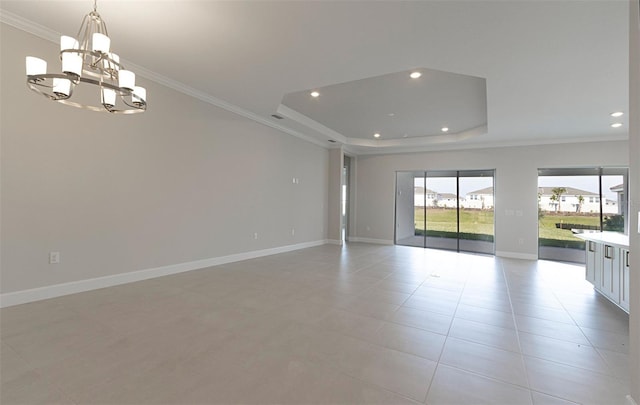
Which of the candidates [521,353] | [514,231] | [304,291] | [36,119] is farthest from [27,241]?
[514,231]

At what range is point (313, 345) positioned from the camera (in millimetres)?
2402

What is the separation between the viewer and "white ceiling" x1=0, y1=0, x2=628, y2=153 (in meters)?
2.60

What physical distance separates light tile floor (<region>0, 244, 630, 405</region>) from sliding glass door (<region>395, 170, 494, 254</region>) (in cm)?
369

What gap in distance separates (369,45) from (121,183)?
12.3 ft

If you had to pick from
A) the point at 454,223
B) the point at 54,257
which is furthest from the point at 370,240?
the point at 54,257

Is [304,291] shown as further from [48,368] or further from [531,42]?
[531,42]

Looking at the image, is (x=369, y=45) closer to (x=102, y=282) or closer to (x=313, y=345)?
(x=313, y=345)

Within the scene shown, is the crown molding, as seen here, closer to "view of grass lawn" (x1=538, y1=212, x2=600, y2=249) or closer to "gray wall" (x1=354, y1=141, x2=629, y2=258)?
"gray wall" (x1=354, y1=141, x2=629, y2=258)

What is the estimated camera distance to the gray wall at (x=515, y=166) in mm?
6520

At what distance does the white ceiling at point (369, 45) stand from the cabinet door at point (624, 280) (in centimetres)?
223

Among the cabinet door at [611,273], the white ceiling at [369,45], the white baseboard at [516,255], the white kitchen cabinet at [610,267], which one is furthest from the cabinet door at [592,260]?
the white baseboard at [516,255]

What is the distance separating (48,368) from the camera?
78.2 inches

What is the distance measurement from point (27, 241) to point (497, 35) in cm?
553

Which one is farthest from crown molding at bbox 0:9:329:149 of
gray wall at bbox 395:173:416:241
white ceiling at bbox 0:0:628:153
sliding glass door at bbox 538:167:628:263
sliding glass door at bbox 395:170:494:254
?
sliding glass door at bbox 538:167:628:263
